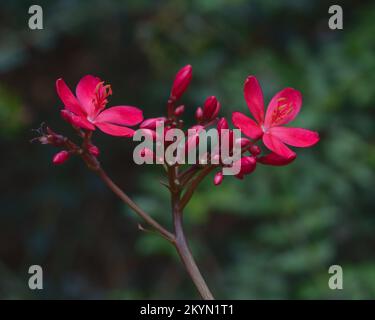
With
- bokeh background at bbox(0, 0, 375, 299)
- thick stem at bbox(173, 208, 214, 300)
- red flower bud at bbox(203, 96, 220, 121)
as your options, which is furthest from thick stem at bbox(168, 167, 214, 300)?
bokeh background at bbox(0, 0, 375, 299)

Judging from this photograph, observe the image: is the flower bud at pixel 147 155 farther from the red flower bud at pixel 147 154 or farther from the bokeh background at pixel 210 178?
the bokeh background at pixel 210 178

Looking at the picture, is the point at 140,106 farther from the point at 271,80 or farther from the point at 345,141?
the point at 345,141

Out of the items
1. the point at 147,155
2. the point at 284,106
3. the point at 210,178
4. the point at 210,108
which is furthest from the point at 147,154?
the point at 210,178

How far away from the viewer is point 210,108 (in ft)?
2.71

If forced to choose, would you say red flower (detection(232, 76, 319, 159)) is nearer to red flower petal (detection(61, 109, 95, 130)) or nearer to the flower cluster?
the flower cluster

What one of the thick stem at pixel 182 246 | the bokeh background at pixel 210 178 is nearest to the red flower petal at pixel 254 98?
the thick stem at pixel 182 246

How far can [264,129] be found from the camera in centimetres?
81

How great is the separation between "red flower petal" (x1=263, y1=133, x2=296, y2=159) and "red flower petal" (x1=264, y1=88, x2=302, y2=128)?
0.15 ft

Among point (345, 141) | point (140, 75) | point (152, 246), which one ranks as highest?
point (140, 75)

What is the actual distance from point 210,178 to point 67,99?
1.22 meters

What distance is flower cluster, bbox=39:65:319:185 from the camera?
760 millimetres

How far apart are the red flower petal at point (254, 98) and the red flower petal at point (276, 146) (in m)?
0.03
